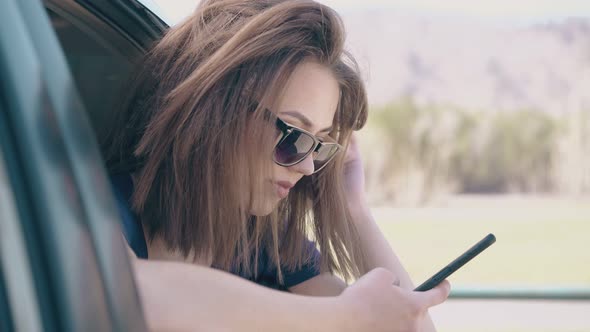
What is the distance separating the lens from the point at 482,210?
1342cm

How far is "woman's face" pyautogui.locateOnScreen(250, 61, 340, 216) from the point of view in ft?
6.09

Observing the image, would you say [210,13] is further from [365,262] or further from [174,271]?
[174,271]

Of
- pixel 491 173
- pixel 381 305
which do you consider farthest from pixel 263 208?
pixel 491 173

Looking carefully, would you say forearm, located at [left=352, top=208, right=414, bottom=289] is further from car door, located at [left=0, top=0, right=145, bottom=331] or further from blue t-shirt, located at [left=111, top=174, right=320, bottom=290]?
car door, located at [left=0, top=0, right=145, bottom=331]

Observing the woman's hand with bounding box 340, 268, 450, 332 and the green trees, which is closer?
the woman's hand with bounding box 340, 268, 450, 332

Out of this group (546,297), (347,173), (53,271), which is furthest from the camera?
(546,297)

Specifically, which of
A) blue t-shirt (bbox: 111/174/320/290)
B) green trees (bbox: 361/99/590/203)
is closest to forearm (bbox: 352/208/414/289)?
blue t-shirt (bbox: 111/174/320/290)

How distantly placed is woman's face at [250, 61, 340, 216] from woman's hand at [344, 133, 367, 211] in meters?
0.29

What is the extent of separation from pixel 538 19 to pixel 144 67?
2796 centimetres

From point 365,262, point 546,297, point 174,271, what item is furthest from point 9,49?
point 546,297

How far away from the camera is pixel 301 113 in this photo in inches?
73.3

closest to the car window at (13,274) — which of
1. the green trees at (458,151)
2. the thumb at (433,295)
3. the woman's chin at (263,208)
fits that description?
the thumb at (433,295)

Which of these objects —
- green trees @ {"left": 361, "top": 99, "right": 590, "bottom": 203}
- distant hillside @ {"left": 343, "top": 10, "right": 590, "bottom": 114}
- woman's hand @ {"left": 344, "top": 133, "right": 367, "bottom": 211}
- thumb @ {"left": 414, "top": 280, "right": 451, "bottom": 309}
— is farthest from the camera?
distant hillside @ {"left": 343, "top": 10, "right": 590, "bottom": 114}

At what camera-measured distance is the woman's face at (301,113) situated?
6.09 feet
